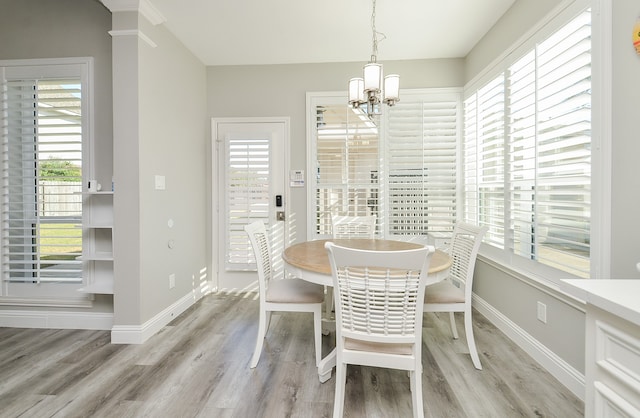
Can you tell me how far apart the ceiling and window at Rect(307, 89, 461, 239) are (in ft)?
1.63

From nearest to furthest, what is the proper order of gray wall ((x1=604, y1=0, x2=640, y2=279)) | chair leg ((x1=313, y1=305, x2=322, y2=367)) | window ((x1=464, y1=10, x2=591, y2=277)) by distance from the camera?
gray wall ((x1=604, y1=0, x2=640, y2=279)) < window ((x1=464, y1=10, x2=591, y2=277)) < chair leg ((x1=313, y1=305, x2=322, y2=367))

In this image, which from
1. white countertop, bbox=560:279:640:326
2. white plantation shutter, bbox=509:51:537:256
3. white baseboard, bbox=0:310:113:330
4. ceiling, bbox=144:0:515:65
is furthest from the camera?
white baseboard, bbox=0:310:113:330

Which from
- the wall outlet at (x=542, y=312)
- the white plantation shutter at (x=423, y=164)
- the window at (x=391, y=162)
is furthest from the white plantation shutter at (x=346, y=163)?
the wall outlet at (x=542, y=312)

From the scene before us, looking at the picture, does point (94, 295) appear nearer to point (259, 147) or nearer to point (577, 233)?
point (259, 147)

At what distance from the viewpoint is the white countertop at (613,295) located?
2.56ft

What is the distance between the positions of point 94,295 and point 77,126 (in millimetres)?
1484

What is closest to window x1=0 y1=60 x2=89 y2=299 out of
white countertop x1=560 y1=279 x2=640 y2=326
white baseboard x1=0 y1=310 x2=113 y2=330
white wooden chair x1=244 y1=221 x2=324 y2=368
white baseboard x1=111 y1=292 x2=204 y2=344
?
white baseboard x1=0 y1=310 x2=113 y2=330

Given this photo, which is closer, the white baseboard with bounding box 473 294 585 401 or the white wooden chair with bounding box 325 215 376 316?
the white baseboard with bounding box 473 294 585 401

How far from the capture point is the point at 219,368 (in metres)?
1.97

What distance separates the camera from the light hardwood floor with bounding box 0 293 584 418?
1.60 meters

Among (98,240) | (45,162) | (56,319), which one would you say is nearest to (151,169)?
(98,240)

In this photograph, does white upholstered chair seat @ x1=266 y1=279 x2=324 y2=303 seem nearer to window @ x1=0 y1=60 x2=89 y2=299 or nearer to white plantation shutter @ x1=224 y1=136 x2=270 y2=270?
white plantation shutter @ x1=224 y1=136 x2=270 y2=270

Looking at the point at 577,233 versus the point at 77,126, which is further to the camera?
the point at 77,126

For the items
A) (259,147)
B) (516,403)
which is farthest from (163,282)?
(516,403)
